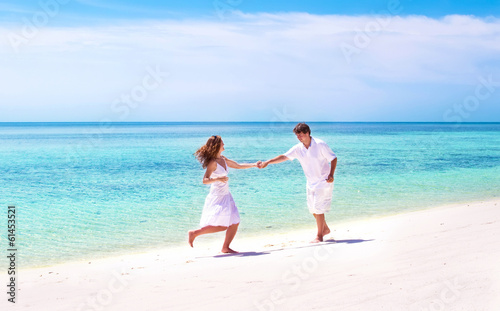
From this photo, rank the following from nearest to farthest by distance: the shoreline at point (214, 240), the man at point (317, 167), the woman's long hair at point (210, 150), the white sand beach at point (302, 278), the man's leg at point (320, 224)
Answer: the white sand beach at point (302, 278)
the woman's long hair at point (210, 150)
the man at point (317, 167)
the man's leg at point (320, 224)
the shoreline at point (214, 240)

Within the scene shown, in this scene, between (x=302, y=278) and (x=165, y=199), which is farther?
(x=165, y=199)

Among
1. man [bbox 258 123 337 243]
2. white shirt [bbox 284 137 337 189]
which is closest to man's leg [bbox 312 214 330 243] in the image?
man [bbox 258 123 337 243]

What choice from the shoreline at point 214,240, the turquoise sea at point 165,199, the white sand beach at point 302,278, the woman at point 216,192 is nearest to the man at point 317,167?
the white sand beach at point 302,278

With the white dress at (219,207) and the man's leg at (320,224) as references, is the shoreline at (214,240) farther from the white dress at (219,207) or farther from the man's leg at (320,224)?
the white dress at (219,207)

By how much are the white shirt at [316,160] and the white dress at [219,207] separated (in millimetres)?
1235

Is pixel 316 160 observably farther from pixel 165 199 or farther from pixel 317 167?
pixel 165 199

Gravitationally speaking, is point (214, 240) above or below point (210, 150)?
below

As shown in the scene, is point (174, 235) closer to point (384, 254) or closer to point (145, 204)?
point (145, 204)

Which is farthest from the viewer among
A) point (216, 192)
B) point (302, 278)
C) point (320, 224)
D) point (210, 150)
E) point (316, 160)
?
point (320, 224)

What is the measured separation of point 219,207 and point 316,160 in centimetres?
169

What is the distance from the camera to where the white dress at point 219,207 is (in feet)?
21.0

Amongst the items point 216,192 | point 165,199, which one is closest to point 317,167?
point 216,192

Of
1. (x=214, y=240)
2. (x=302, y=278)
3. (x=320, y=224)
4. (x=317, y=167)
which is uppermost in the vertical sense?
(x=317, y=167)

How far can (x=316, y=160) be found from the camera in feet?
22.6
